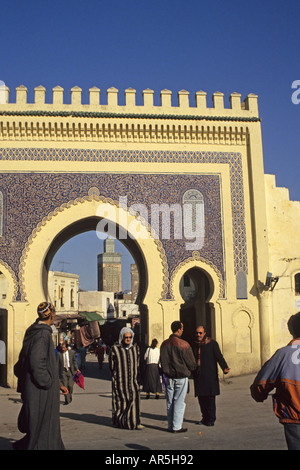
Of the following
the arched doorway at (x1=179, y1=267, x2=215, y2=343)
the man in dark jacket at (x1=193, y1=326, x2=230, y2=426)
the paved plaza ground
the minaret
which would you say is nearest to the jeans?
the paved plaza ground

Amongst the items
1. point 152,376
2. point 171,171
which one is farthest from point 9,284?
point 171,171

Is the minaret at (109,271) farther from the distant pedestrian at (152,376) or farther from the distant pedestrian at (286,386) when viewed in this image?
the distant pedestrian at (286,386)

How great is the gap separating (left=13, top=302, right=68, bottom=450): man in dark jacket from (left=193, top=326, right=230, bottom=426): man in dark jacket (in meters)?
2.65

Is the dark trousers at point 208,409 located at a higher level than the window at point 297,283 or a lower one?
lower

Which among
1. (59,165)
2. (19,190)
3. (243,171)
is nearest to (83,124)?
(59,165)

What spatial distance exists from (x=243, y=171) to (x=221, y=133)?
1.12 metres

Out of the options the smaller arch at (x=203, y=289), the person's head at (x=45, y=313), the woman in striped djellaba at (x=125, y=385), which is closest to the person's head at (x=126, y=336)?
the woman in striped djellaba at (x=125, y=385)

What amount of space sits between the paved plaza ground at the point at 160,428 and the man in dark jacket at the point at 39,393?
113 centimetres

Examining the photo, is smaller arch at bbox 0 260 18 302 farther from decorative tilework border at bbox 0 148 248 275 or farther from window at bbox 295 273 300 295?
window at bbox 295 273 300 295

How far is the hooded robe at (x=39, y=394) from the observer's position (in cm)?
409

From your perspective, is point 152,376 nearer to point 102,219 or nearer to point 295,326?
point 102,219

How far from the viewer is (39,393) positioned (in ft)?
13.6

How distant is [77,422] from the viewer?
696 centimetres
